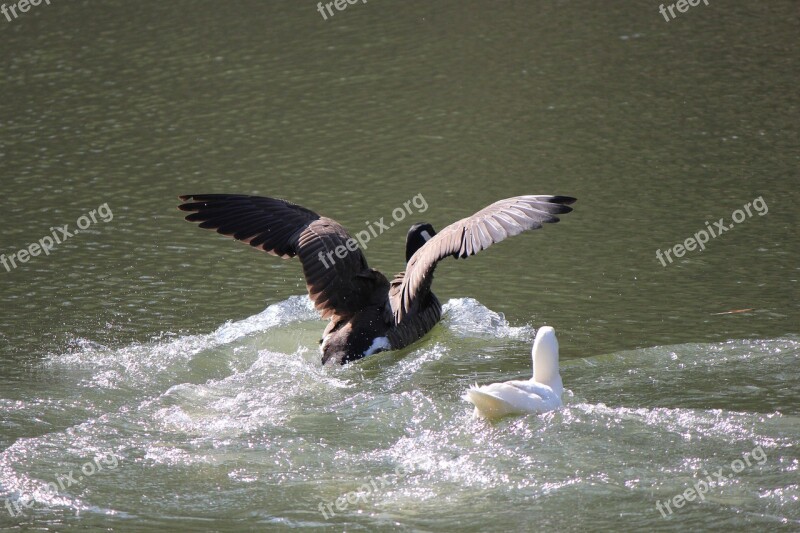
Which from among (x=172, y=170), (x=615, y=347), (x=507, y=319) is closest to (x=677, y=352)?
(x=615, y=347)

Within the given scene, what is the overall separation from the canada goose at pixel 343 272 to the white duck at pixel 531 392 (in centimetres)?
120

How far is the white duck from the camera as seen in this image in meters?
6.29

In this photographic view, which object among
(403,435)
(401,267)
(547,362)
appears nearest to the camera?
(403,435)

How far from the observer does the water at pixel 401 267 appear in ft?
18.8

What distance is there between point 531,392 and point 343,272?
94.9 inches

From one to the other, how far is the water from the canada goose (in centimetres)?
24

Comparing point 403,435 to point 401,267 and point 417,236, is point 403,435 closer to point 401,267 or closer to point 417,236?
point 417,236

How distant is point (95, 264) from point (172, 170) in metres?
2.65

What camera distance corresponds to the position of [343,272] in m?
Answer: 8.40

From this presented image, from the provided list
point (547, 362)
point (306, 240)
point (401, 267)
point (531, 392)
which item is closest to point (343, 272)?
point (306, 240)

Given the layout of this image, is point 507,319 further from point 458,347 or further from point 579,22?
point 579,22

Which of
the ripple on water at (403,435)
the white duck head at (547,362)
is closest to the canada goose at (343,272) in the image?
the ripple on water at (403,435)

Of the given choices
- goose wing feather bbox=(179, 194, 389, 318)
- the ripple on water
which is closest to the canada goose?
goose wing feather bbox=(179, 194, 389, 318)

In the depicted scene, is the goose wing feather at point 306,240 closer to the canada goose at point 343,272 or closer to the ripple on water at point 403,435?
the canada goose at point 343,272
